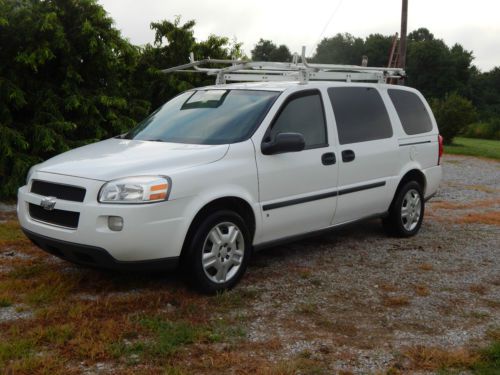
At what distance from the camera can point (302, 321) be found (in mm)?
4727

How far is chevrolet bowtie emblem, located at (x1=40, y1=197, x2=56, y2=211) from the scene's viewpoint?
493cm

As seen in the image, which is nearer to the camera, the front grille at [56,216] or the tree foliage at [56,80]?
the front grille at [56,216]

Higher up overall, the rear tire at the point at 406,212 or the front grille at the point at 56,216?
the front grille at the point at 56,216

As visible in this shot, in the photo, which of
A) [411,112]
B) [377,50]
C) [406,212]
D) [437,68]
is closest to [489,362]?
[406,212]

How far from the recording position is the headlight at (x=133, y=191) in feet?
15.3

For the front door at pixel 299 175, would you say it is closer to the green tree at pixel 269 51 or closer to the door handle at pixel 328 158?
the door handle at pixel 328 158

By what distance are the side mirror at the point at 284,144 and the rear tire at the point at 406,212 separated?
2.22 m

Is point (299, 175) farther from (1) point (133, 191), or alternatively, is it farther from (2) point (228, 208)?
(1) point (133, 191)

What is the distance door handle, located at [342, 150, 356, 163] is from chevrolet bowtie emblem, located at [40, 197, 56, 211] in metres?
2.85

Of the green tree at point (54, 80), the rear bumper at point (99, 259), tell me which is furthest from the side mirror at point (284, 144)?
the green tree at point (54, 80)

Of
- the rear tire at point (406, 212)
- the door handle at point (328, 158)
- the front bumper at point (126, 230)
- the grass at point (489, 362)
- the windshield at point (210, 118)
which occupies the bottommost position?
the grass at point (489, 362)

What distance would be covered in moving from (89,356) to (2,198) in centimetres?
581

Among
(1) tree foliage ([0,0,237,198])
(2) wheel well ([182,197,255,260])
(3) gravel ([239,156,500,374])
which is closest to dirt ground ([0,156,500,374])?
(3) gravel ([239,156,500,374])

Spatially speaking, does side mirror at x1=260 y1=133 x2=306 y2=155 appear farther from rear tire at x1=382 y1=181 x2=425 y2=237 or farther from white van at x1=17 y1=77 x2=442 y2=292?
rear tire at x1=382 y1=181 x2=425 y2=237
